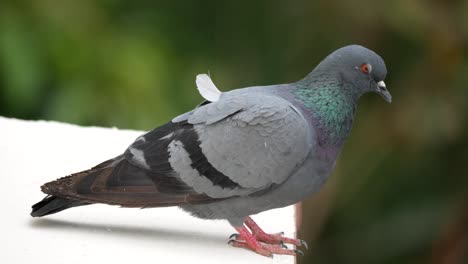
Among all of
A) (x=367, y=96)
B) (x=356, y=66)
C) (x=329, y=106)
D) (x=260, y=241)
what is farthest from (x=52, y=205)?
(x=367, y=96)

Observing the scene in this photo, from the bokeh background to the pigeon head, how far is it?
2794 mm

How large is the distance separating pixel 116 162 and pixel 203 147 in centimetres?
51

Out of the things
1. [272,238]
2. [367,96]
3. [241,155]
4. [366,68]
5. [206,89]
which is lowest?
[272,238]

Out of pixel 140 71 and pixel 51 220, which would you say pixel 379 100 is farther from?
pixel 51 220

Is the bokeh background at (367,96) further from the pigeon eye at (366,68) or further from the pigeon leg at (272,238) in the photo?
the pigeon eye at (366,68)

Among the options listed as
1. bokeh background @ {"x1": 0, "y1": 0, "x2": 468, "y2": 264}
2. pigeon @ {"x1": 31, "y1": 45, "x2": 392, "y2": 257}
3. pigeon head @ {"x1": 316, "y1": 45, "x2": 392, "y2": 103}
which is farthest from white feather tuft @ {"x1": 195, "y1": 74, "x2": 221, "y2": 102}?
bokeh background @ {"x1": 0, "y1": 0, "x2": 468, "y2": 264}

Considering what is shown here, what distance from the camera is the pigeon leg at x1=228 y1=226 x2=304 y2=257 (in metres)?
4.68

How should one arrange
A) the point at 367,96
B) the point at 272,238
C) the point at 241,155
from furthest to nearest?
the point at 367,96, the point at 272,238, the point at 241,155

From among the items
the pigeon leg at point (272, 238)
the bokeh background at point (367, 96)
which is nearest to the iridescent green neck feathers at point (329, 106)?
the pigeon leg at point (272, 238)

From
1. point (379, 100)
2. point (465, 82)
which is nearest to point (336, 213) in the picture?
point (379, 100)

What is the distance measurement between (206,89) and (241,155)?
465 millimetres

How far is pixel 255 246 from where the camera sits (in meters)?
4.70

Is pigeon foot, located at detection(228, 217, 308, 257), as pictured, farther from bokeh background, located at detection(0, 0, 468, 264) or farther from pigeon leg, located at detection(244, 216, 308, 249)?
bokeh background, located at detection(0, 0, 468, 264)

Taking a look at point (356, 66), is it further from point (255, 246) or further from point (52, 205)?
point (52, 205)
